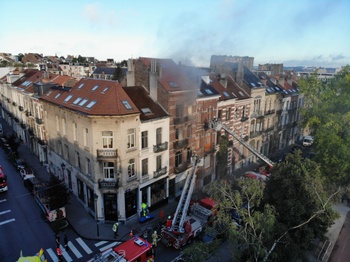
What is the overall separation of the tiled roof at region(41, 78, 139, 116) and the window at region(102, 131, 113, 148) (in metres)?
2.00

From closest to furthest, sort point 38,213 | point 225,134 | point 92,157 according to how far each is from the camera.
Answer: point 92,157, point 38,213, point 225,134

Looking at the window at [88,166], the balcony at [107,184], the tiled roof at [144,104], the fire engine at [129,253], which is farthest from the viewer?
the tiled roof at [144,104]

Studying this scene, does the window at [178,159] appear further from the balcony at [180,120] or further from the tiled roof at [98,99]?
the tiled roof at [98,99]

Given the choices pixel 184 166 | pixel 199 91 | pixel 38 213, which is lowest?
pixel 38 213

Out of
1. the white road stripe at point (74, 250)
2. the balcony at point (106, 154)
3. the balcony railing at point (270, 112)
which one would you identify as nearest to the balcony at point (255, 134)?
the balcony railing at point (270, 112)

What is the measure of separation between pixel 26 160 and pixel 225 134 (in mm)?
30793

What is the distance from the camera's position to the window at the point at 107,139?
25.5m

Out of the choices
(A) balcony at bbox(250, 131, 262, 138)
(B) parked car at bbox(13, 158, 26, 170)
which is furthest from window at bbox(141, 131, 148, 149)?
(A) balcony at bbox(250, 131, 262, 138)

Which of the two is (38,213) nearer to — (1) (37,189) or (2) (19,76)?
(1) (37,189)

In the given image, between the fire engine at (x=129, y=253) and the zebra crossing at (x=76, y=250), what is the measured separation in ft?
16.4

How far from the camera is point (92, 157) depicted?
26.0 metres

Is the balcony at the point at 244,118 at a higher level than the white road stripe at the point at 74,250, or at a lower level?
higher

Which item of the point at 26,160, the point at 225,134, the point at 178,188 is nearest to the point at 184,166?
the point at 178,188

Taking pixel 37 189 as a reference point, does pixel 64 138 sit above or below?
above
